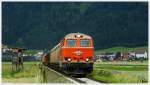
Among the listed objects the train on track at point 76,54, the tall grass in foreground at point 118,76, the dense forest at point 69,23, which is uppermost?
the dense forest at point 69,23

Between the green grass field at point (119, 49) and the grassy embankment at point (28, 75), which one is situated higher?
the green grass field at point (119, 49)

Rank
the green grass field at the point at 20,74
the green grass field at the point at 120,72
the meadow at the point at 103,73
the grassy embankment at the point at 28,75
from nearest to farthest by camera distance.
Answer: the green grass field at the point at 120,72
the meadow at the point at 103,73
the grassy embankment at the point at 28,75
the green grass field at the point at 20,74

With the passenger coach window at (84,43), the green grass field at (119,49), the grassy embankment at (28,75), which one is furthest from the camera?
the green grass field at (119,49)

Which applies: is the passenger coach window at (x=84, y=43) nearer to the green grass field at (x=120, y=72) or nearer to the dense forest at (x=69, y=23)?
the dense forest at (x=69, y=23)

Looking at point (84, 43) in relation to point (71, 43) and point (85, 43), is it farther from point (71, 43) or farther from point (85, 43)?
point (71, 43)

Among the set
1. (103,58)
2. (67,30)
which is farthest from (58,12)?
(103,58)

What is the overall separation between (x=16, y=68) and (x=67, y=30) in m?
3.59

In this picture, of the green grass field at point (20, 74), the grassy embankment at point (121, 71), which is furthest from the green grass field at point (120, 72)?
the green grass field at point (20, 74)

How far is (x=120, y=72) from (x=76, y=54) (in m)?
2.54

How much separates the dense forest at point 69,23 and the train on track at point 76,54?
0.74m

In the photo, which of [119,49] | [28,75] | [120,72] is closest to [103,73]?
[120,72]

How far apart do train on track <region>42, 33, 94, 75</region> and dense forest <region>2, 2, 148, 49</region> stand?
740mm

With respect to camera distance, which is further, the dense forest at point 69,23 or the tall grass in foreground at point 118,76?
the dense forest at point 69,23

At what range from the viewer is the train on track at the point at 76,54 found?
3409 centimetres
